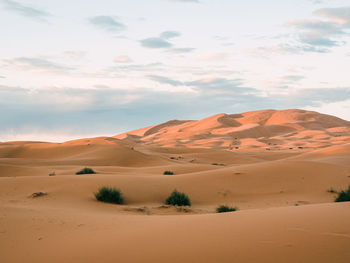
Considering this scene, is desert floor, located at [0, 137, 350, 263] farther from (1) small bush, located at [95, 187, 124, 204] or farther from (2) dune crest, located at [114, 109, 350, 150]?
(2) dune crest, located at [114, 109, 350, 150]

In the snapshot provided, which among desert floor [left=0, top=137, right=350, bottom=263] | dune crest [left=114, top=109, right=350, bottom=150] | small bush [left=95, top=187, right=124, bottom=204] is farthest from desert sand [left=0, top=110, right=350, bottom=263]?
dune crest [left=114, top=109, right=350, bottom=150]

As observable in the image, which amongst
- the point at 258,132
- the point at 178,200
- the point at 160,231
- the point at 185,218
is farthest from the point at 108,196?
the point at 258,132

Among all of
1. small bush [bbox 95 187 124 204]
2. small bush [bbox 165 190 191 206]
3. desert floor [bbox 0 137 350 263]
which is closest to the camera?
desert floor [bbox 0 137 350 263]

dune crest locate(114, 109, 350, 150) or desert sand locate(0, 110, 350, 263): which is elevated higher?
dune crest locate(114, 109, 350, 150)

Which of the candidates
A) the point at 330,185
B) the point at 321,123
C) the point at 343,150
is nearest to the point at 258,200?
the point at 330,185

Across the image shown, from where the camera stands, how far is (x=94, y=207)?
991 centimetres

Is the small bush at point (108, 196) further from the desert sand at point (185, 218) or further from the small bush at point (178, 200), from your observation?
the small bush at point (178, 200)

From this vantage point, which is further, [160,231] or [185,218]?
[185,218]

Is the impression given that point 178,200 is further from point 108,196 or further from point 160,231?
point 160,231

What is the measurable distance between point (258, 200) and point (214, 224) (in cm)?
828

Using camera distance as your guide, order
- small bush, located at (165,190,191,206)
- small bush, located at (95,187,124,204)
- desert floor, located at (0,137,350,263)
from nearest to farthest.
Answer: desert floor, located at (0,137,350,263) < small bush, located at (95,187,124,204) < small bush, located at (165,190,191,206)

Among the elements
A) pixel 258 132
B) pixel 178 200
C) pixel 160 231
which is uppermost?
pixel 258 132

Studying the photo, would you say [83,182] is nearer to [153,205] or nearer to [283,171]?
[153,205]

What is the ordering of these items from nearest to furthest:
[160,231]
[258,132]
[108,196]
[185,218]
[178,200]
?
[160,231] < [185,218] < [108,196] < [178,200] < [258,132]
